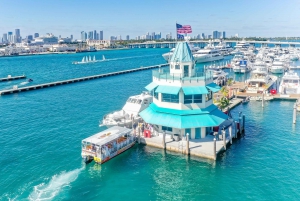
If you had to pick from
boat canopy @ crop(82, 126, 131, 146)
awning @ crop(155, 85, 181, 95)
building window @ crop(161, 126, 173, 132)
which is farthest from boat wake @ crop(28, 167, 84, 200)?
awning @ crop(155, 85, 181, 95)

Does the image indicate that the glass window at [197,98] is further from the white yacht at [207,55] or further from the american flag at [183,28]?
the white yacht at [207,55]

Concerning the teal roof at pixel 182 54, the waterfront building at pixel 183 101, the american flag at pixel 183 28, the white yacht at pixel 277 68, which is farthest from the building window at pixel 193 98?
the white yacht at pixel 277 68

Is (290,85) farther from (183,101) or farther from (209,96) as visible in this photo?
(183,101)

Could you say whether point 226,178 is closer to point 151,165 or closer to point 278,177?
point 278,177

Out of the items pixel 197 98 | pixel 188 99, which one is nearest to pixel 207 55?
pixel 197 98

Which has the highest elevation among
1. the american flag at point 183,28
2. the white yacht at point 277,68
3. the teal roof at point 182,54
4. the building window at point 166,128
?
the american flag at point 183,28
